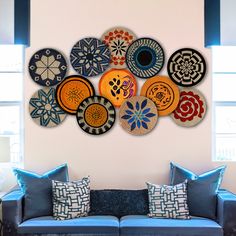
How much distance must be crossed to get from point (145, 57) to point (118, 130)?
847 mm

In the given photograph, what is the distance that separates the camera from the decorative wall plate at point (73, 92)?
165 inches

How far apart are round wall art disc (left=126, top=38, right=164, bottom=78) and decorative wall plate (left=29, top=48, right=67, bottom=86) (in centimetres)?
73

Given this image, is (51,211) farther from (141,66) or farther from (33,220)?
(141,66)

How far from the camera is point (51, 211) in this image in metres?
3.75

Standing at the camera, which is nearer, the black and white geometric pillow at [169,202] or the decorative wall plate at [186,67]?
the black and white geometric pillow at [169,202]

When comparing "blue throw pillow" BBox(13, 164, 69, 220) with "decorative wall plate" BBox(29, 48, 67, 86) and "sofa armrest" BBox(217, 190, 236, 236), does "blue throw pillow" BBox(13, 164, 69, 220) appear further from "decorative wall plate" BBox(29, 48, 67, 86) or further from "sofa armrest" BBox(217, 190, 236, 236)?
"sofa armrest" BBox(217, 190, 236, 236)

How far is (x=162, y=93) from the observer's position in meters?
4.22

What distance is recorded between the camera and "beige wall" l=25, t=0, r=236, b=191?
4.20m

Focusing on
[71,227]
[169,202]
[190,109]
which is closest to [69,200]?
[71,227]

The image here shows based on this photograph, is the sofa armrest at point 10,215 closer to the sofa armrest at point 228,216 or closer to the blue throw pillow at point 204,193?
the blue throw pillow at point 204,193

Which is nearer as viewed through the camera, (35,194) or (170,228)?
(170,228)

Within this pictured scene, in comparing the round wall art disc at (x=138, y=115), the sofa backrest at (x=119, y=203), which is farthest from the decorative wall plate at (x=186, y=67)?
the sofa backrest at (x=119, y=203)

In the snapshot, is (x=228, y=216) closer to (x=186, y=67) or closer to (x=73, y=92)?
(x=186, y=67)

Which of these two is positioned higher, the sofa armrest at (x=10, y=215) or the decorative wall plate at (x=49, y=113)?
the decorative wall plate at (x=49, y=113)
